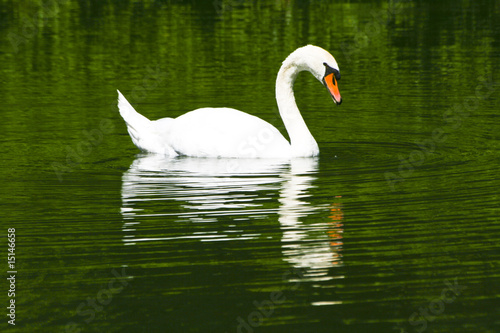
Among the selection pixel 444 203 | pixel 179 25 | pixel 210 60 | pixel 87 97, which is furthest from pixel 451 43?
pixel 444 203

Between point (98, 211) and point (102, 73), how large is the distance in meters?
9.96

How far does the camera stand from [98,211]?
28.7 feet

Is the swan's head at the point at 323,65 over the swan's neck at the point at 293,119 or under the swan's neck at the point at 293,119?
over

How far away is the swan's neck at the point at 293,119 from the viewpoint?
11.1m
